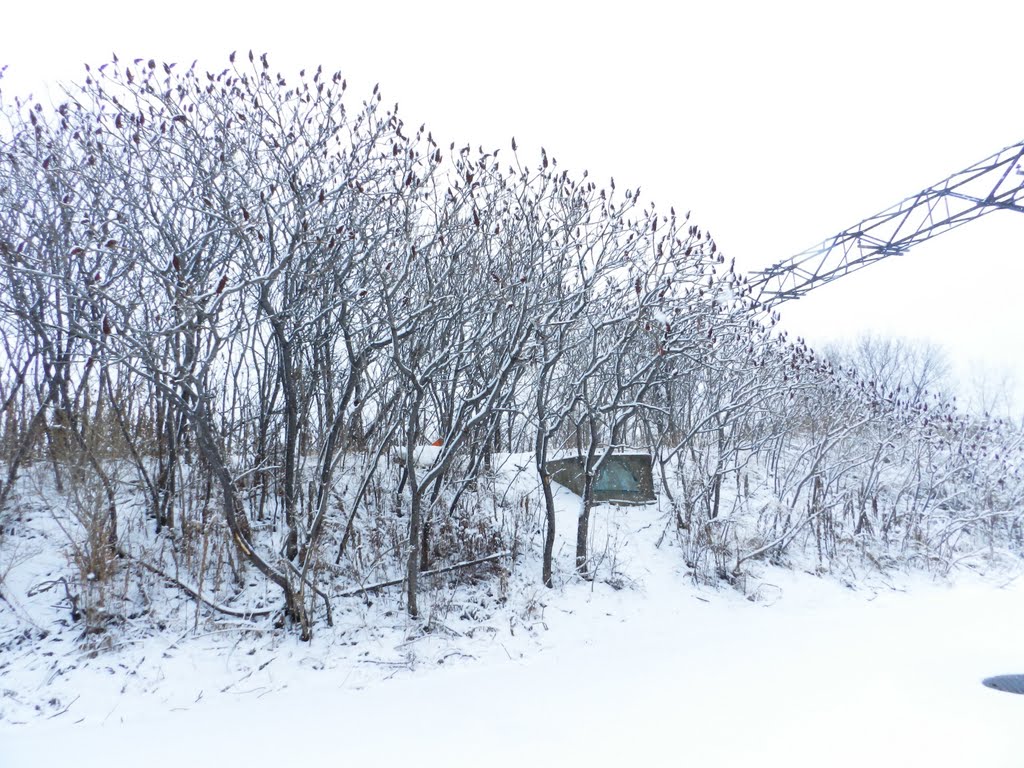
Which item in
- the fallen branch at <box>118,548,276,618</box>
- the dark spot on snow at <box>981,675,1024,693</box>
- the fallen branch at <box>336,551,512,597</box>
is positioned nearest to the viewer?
the dark spot on snow at <box>981,675,1024,693</box>

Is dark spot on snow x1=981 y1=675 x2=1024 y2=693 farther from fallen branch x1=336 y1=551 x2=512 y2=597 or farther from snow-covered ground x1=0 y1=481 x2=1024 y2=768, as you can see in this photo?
fallen branch x1=336 y1=551 x2=512 y2=597

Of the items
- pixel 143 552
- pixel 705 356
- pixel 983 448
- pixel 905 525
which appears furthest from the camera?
pixel 983 448

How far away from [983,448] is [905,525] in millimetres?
3332

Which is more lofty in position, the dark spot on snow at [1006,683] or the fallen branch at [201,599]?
the fallen branch at [201,599]

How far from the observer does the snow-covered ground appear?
3.26 m

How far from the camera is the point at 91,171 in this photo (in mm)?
5727

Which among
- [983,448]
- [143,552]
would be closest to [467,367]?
[143,552]

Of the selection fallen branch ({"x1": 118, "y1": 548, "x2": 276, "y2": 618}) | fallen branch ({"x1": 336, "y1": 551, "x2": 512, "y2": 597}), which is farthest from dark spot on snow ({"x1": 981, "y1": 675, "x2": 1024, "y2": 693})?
fallen branch ({"x1": 118, "y1": 548, "x2": 276, "y2": 618})

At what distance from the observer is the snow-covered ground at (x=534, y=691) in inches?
128

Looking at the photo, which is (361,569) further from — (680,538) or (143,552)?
(680,538)

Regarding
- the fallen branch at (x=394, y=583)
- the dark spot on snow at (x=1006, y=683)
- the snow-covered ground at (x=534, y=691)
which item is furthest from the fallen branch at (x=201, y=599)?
the dark spot on snow at (x=1006, y=683)

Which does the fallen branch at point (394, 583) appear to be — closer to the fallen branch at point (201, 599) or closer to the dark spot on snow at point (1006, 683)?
the fallen branch at point (201, 599)

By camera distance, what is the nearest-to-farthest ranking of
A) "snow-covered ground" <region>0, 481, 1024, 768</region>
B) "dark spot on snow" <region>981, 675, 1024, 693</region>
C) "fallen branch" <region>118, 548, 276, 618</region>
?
"snow-covered ground" <region>0, 481, 1024, 768</region> → "dark spot on snow" <region>981, 675, 1024, 693</region> → "fallen branch" <region>118, 548, 276, 618</region>

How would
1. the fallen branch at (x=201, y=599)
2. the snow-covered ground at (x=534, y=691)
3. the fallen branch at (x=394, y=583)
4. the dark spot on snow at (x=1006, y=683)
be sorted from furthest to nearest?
the fallen branch at (x=394, y=583)
the fallen branch at (x=201, y=599)
the dark spot on snow at (x=1006, y=683)
the snow-covered ground at (x=534, y=691)
